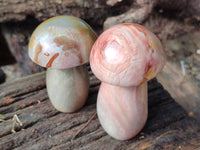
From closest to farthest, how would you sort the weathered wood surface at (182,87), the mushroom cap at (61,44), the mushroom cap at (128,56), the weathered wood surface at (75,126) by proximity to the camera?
the mushroom cap at (128,56) → the mushroom cap at (61,44) → the weathered wood surface at (75,126) → the weathered wood surface at (182,87)

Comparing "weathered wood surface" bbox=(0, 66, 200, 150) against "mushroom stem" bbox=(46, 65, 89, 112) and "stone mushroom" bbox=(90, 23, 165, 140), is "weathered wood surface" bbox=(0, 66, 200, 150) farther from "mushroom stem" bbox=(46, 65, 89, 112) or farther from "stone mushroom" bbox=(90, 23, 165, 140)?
"stone mushroom" bbox=(90, 23, 165, 140)

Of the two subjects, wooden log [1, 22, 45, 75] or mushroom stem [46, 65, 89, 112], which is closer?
mushroom stem [46, 65, 89, 112]

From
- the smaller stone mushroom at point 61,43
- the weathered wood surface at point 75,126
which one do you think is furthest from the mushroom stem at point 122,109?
the smaller stone mushroom at point 61,43

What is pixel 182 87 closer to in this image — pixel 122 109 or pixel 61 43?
pixel 122 109

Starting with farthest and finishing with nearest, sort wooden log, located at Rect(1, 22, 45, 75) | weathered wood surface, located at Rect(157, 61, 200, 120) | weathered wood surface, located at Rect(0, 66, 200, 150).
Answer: weathered wood surface, located at Rect(157, 61, 200, 120)
wooden log, located at Rect(1, 22, 45, 75)
weathered wood surface, located at Rect(0, 66, 200, 150)

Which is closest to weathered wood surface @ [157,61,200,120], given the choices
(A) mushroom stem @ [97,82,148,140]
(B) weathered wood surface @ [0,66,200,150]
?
(B) weathered wood surface @ [0,66,200,150]

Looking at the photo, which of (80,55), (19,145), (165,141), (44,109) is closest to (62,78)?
(80,55)

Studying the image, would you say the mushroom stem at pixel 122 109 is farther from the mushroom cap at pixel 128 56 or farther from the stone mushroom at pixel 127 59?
the mushroom cap at pixel 128 56
